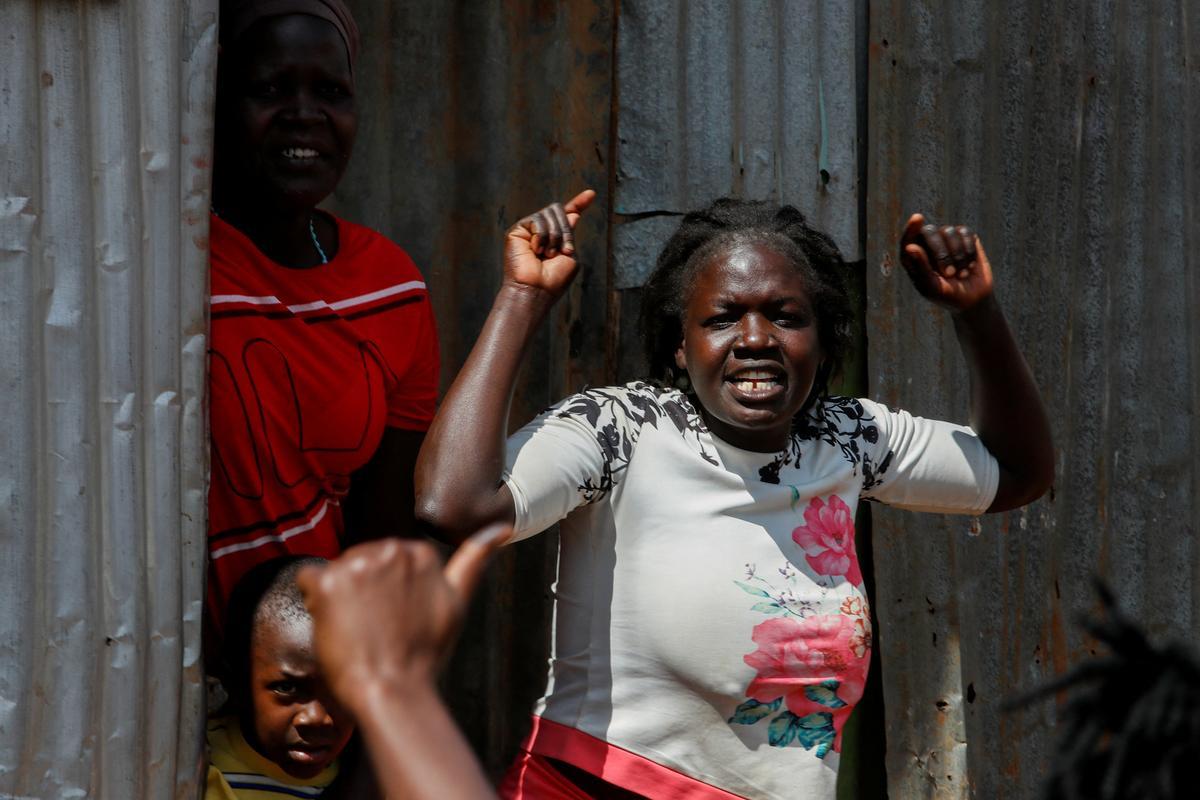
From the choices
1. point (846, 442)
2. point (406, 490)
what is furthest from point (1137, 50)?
point (406, 490)

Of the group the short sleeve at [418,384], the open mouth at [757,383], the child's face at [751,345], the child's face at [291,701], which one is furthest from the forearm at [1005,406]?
the child's face at [291,701]

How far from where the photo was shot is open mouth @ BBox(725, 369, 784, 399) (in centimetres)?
255

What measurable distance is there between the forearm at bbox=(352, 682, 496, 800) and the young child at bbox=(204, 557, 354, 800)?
1.12 m

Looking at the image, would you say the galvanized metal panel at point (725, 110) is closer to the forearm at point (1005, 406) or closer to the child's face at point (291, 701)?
the forearm at point (1005, 406)

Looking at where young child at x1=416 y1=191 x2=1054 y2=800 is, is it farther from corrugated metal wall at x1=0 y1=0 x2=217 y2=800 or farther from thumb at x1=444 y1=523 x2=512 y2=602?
thumb at x1=444 y1=523 x2=512 y2=602

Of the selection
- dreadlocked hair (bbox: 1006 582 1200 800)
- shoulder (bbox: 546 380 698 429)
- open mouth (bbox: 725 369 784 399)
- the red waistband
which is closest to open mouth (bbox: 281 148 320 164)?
shoulder (bbox: 546 380 698 429)

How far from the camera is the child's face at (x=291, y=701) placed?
7.85ft

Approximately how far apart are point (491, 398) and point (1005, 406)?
Answer: 43.5 inches

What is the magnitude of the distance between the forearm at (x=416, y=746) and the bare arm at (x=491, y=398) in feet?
3.30

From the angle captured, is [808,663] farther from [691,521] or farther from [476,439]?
[476,439]

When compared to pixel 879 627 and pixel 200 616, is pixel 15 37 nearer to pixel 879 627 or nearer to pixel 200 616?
pixel 200 616

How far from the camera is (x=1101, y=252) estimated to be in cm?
358

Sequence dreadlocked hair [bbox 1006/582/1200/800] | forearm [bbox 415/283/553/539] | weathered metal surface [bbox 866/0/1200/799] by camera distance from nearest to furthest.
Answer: dreadlocked hair [bbox 1006/582/1200/800] → forearm [bbox 415/283/553/539] → weathered metal surface [bbox 866/0/1200/799]

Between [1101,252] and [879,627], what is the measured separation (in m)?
1.09
